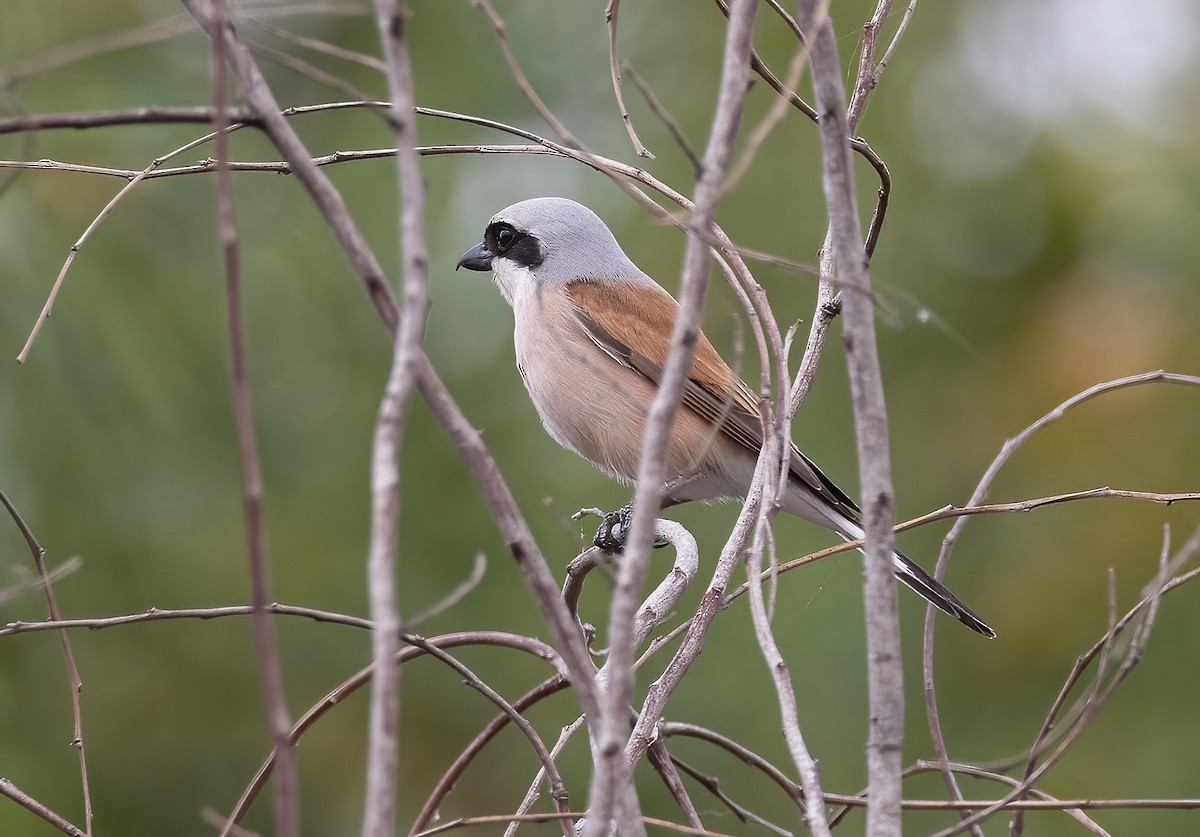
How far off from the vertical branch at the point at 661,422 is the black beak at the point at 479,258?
2638 mm

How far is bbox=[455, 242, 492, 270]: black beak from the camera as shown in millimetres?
3676

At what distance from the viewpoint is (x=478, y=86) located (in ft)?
15.0

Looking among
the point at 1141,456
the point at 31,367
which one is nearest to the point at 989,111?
the point at 1141,456

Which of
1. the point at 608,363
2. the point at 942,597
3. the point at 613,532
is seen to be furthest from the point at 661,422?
the point at 608,363

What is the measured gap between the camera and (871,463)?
1.07 m

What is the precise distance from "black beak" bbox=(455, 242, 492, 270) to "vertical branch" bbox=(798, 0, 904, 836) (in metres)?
2.61

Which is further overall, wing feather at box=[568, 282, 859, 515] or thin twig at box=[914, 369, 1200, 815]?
wing feather at box=[568, 282, 859, 515]

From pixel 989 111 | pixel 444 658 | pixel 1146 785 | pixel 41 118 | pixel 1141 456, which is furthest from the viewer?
pixel 989 111

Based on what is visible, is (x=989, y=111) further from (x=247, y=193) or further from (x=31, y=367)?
(x=31, y=367)

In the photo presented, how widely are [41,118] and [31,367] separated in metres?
2.85

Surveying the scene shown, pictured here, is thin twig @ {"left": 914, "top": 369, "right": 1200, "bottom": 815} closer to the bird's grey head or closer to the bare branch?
the bare branch

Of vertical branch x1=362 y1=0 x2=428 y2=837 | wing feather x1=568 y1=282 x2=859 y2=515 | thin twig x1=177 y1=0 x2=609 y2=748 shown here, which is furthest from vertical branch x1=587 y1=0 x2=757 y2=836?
wing feather x1=568 y1=282 x2=859 y2=515

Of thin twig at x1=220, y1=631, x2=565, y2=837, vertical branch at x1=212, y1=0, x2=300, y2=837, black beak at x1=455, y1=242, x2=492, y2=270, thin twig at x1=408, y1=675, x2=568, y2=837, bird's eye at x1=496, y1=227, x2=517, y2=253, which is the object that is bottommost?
thin twig at x1=408, y1=675, x2=568, y2=837

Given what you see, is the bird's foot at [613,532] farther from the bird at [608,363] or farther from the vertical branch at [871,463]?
the vertical branch at [871,463]
